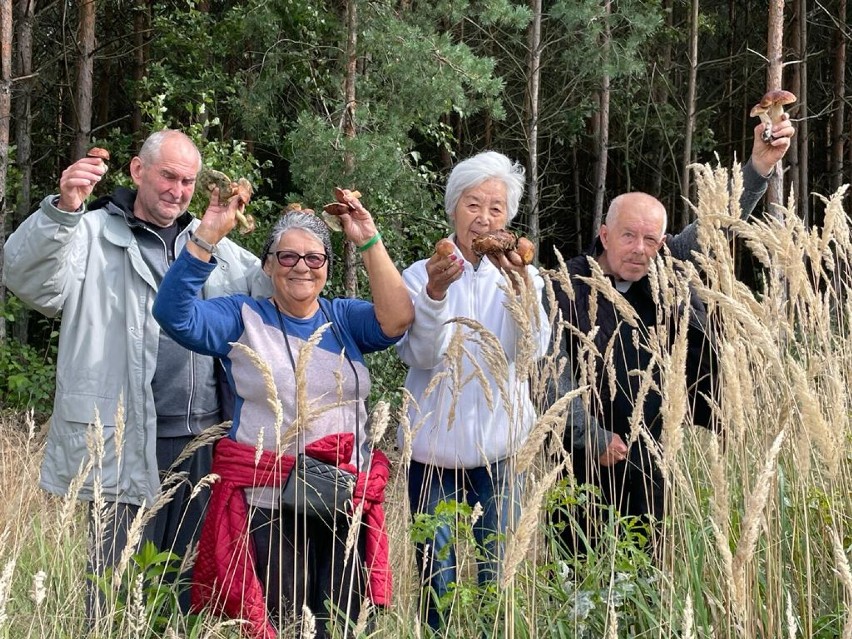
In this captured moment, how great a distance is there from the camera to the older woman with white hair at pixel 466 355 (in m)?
2.92

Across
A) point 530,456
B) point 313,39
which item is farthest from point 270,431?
point 313,39

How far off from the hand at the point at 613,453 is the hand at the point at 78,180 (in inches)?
70.5

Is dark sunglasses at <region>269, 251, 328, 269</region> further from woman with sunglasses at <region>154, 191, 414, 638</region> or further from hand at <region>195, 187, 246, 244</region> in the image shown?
hand at <region>195, 187, 246, 244</region>

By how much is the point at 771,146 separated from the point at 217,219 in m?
1.98

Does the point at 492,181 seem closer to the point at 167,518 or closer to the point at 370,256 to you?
the point at 370,256

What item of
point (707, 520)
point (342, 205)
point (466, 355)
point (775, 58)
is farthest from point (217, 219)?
point (775, 58)

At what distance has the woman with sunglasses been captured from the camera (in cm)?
283

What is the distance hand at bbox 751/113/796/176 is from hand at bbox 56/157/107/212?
2.20 meters

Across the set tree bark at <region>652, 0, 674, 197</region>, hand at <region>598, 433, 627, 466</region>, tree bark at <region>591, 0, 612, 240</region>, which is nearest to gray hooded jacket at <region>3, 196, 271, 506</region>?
hand at <region>598, 433, 627, 466</region>

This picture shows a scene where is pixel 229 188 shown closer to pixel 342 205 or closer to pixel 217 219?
pixel 217 219

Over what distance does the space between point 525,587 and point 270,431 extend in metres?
0.94

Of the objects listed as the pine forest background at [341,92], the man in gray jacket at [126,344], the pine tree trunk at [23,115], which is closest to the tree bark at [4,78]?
the pine forest background at [341,92]

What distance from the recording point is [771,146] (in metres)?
3.47

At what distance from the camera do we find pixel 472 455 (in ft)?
10.1
